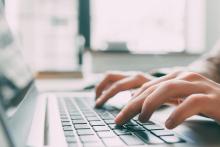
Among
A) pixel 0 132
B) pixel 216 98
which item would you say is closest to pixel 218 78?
pixel 216 98

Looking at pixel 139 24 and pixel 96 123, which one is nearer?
pixel 96 123

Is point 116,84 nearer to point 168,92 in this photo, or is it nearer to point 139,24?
point 168,92

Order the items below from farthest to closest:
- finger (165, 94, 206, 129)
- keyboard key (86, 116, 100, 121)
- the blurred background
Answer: the blurred background → keyboard key (86, 116, 100, 121) → finger (165, 94, 206, 129)

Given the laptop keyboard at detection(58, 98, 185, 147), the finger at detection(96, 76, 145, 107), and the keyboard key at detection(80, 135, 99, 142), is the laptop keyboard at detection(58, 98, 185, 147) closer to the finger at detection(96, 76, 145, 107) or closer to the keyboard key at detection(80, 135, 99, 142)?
the keyboard key at detection(80, 135, 99, 142)

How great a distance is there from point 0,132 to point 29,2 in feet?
8.79

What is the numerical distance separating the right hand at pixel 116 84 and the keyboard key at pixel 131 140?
0.33m

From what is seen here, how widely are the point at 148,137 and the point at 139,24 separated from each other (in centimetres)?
247

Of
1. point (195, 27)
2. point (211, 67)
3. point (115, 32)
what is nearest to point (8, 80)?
point (211, 67)

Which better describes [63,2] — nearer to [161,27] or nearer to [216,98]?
[161,27]

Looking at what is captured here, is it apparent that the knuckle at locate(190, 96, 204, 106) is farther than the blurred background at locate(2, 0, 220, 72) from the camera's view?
No

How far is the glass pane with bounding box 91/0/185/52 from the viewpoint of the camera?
2.78 meters

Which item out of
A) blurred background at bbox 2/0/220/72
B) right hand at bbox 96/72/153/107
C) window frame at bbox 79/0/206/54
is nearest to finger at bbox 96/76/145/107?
right hand at bbox 96/72/153/107

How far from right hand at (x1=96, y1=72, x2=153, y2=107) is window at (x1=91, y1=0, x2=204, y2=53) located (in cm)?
179

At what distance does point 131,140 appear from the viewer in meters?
0.41
